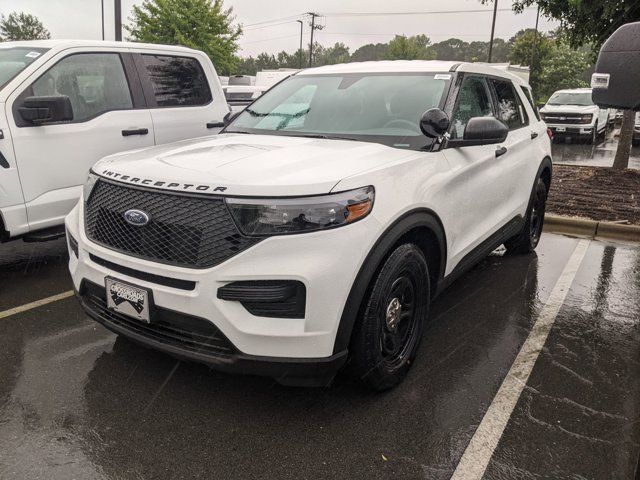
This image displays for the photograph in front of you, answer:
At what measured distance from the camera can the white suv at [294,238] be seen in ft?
8.02

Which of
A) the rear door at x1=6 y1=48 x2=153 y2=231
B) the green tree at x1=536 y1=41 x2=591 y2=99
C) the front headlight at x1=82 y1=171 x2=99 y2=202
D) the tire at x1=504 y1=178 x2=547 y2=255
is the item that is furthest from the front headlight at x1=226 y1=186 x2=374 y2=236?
the green tree at x1=536 y1=41 x2=591 y2=99

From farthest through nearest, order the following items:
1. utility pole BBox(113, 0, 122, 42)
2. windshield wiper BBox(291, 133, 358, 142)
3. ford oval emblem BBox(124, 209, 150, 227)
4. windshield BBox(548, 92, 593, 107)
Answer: windshield BBox(548, 92, 593, 107)
utility pole BBox(113, 0, 122, 42)
windshield wiper BBox(291, 133, 358, 142)
ford oval emblem BBox(124, 209, 150, 227)

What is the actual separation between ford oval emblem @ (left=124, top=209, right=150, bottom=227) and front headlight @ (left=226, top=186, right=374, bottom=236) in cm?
45

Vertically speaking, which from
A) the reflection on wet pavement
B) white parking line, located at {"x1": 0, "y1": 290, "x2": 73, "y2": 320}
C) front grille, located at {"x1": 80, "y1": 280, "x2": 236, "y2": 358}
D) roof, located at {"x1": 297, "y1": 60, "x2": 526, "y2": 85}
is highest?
roof, located at {"x1": 297, "y1": 60, "x2": 526, "y2": 85}

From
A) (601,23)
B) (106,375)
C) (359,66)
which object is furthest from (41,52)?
(601,23)

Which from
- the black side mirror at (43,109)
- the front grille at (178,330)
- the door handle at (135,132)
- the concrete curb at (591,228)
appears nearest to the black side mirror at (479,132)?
the front grille at (178,330)

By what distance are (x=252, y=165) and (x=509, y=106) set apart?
9.51ft

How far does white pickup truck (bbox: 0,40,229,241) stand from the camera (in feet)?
14.2

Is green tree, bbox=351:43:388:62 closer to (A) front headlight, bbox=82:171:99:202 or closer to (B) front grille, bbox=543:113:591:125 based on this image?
(B) front grille, bbox=543:113:591:125

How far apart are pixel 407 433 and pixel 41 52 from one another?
4185 millimetres

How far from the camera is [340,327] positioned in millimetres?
2518

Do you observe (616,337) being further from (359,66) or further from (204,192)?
(204,192)

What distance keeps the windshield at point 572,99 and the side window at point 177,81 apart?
17.1 meters

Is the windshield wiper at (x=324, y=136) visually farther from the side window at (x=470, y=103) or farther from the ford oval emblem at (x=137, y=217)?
the ford oval emblem at (x=137, y=217)
